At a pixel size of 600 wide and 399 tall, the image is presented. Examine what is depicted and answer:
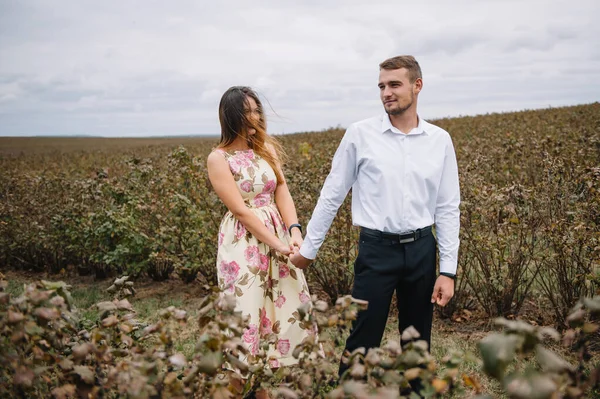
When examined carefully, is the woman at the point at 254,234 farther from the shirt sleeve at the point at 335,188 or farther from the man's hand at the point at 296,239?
the shirt sleeve at the point at 335,188

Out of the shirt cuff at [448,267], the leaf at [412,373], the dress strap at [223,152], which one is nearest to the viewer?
the leaf at [412,373]

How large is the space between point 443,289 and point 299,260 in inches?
34.2

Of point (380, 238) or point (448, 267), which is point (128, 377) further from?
point (448, 267)

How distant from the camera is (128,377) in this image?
159 centimetres

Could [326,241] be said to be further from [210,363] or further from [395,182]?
[210,363]

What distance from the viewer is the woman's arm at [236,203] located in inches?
120

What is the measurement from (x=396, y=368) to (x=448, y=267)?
4.26 feet

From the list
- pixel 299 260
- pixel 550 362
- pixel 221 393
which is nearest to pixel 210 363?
pixel 221 393

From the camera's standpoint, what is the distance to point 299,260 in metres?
3.02

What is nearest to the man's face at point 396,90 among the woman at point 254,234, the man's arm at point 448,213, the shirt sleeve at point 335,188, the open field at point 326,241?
the shirt sleeve at point 335,188

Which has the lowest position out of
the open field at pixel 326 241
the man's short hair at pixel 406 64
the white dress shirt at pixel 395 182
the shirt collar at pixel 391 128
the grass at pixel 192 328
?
the grass at pixel 192 328

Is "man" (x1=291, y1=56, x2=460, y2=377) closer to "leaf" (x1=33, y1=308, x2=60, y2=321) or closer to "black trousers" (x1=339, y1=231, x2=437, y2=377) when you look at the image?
"black trousers" (x1=339, y1=231, x2=437, y2=377)

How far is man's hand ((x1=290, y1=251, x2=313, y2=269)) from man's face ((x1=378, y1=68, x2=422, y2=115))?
1.01m

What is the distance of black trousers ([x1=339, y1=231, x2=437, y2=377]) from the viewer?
269 cm
